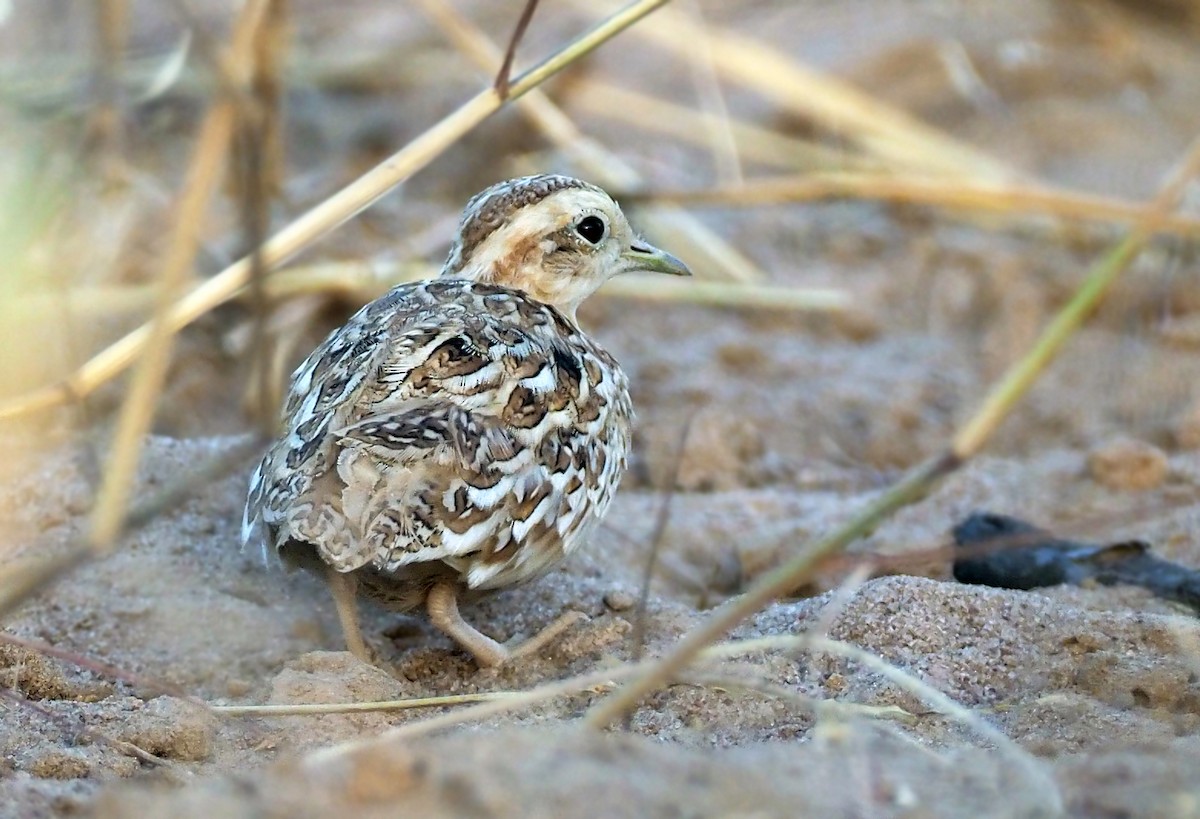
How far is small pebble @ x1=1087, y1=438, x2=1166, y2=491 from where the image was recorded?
5016mm

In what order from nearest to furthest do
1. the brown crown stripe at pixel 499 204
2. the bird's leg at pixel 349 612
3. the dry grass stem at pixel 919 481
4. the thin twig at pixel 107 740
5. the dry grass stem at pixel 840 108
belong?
the dry grass stem at pixel 919 481
the thin twig at pixel 107 740
the bird's leg at pixel 349 612
the brown crown stripe at pixel 499 204
the dry grass stem at pixel 840 108

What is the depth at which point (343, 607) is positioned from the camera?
3.63 meters

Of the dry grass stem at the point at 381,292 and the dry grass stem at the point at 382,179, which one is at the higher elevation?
the dry grass stem at the point at 382,179

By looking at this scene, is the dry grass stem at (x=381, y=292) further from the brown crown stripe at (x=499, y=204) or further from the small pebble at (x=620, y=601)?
the small pebble at (x=620, y=601)

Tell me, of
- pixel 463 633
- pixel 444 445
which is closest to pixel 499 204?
pixel 444 445

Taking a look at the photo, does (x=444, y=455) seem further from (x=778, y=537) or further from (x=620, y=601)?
(x=778, y=537)

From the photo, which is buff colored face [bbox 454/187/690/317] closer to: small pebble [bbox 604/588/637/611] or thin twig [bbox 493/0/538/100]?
thin twig [bbox 493/0/538/100]

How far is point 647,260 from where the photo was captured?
454 centimetres

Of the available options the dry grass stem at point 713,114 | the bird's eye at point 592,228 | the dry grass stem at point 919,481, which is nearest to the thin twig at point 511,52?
the bird's eye at point 592,228

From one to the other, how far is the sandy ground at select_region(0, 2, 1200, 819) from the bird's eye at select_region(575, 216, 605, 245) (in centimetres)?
94

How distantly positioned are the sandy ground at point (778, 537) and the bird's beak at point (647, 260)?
2.70 feet

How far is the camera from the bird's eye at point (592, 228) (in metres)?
4.33

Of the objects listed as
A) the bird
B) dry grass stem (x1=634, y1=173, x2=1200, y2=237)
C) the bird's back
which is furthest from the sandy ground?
dry grass stem (x1=634, y1=173, x2=1200, y2=237)

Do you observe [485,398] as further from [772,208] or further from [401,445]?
[772,208]
